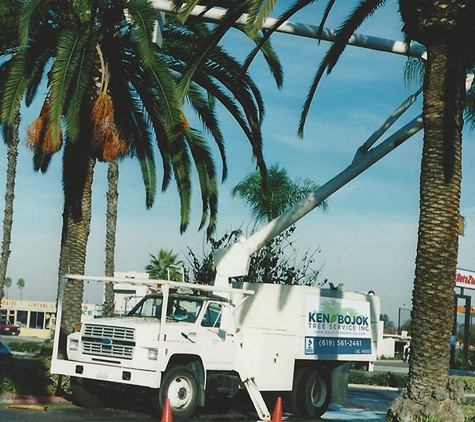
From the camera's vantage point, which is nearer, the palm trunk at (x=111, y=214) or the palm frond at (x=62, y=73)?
the palm frond at (x=62, y=73)

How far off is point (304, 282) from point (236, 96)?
10803 millimetres

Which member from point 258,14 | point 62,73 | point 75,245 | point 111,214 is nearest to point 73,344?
point 75,245

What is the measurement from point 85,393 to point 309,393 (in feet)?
14.7

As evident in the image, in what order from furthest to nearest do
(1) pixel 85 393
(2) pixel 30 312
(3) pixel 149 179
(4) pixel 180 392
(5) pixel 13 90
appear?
(2) pixel 30 312 → (3) pixel 149 179 → (5) pixel 13 90 → (1) pixel 85 393 → (4) pixel 180 392

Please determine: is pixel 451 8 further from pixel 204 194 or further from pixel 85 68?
pixel 204 194

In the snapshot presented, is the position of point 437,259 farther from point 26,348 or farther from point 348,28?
point 26,348

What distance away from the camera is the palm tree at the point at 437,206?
37.7ft

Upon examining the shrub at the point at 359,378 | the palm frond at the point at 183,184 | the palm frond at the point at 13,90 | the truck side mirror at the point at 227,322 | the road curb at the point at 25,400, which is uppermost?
the palm frond at the point at 13,90

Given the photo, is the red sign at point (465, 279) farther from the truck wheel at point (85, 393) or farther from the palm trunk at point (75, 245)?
the truck wheel at point (85, 393)

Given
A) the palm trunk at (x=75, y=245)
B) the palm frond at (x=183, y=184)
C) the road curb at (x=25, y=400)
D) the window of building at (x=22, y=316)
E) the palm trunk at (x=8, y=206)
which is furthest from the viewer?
the window of building at (x=22, y=316)

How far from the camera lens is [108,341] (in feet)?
45.4

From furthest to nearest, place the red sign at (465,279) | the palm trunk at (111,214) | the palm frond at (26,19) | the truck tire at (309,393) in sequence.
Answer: the red sign at (465,279) < the palm trunk at (111,214) < the truck tire at (309,393) < the palm frond at (26,19)

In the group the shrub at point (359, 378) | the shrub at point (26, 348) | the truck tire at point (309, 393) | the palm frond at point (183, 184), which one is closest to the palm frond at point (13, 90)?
the palm frond at point (183, 184)

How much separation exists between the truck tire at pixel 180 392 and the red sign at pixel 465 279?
97.4ft
